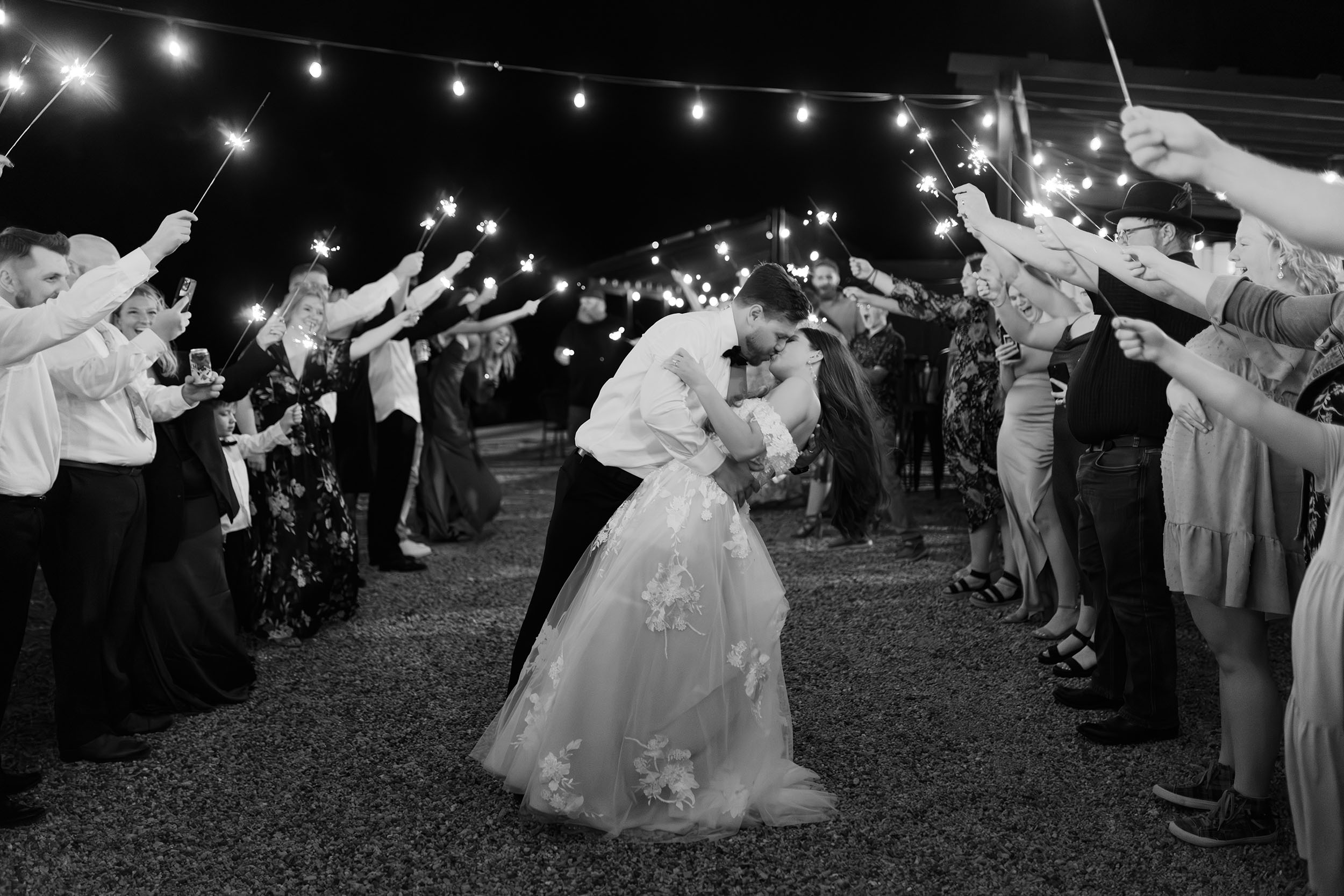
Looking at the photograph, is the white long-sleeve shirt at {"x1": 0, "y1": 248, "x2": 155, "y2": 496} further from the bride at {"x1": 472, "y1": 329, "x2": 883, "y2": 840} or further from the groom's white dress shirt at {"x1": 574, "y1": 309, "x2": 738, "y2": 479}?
the bride at {"x1": 472, "y1": 329, "x2": 883, "y2": 840}

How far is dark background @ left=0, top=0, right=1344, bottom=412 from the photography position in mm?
5789

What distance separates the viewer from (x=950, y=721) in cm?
326

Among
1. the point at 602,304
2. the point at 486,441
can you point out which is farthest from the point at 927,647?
the point at 486,441

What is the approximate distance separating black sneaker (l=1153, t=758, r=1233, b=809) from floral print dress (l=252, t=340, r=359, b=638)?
357 centimetres

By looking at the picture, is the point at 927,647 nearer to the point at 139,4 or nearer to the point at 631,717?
the point at 631,717

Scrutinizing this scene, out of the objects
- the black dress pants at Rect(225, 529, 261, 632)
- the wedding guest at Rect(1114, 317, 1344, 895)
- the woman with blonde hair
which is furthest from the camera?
the black dress pants at Rect(225, 529, 261, 632)

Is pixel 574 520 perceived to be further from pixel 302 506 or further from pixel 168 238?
pixel 302 506

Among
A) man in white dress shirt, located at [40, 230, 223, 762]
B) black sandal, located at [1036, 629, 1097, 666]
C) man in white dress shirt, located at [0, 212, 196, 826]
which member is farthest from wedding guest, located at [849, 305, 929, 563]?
man in white dress shirt, located at [0, 212, 196, 826]

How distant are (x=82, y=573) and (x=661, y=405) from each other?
193 centimetres

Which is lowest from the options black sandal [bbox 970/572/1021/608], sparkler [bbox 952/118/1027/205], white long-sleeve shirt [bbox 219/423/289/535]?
black sandal [bbox 970/572/1021/608]

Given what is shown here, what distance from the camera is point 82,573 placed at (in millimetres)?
2914

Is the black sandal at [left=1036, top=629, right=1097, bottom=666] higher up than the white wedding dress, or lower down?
lower down

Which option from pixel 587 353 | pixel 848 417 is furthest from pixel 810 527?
pixel 848 417

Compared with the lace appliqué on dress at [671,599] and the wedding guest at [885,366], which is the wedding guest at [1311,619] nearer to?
the lace appliqué on dress at [671,599]
